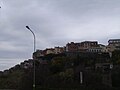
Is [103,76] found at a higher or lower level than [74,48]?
lower

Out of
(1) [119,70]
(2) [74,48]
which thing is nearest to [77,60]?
(1) [119,70]

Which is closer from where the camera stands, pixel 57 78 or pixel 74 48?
pixel 57 78

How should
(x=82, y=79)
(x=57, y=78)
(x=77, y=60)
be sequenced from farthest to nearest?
1. (x=77, y=60)
2. (x=57, y=78)
3. (x=82, y=79)

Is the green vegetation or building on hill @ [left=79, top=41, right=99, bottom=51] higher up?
building on hill @ [left=79, top=41, right=99, bottom=51]

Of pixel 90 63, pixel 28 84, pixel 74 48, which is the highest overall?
pixel 74 48

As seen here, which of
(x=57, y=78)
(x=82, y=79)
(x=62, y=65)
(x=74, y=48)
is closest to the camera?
(x=82, y=79)

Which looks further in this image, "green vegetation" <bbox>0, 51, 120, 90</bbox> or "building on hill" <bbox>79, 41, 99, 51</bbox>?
"building on hill" <bbox>79, 41, 99, 51</bbox>

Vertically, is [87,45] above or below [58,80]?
above

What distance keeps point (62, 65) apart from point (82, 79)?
2935 centimetres

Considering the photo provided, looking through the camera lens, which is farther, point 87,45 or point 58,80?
point 87,45

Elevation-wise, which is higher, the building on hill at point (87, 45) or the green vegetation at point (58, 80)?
the building on hill at point (87, 45)

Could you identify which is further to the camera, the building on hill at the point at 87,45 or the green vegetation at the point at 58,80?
the building on hill at the point at 87,45

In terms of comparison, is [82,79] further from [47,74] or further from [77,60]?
[77,60]

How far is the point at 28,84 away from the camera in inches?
2395
